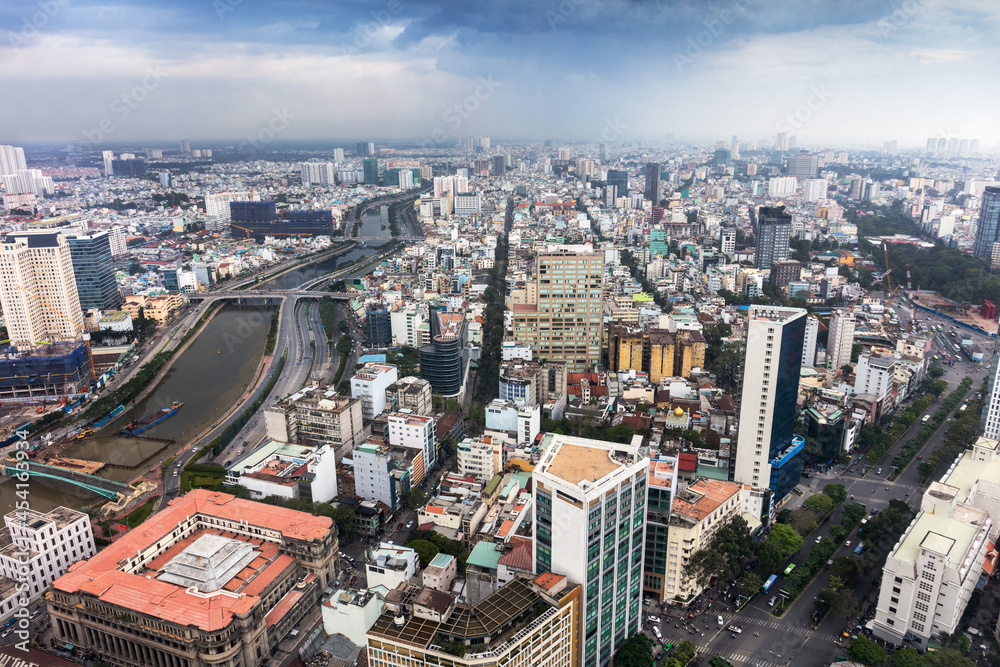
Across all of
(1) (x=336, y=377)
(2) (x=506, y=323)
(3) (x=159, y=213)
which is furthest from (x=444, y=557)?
(3) (x=159, y=213)

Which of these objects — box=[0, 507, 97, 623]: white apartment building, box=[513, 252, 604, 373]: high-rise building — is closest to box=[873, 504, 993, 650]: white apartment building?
box=[513, 252, 604, 373]: high-rise building

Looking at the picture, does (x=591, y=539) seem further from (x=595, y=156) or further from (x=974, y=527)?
(x=595, y=156)

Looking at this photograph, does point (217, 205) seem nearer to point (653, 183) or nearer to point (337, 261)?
point (337, 261)

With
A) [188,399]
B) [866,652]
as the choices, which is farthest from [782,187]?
[866,652]

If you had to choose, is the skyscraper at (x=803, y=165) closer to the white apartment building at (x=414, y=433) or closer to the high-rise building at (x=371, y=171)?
the high-rise building at (x=371, y=171)

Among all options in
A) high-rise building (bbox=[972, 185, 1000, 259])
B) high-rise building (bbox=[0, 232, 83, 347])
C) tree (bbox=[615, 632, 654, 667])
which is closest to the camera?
tree (bbox=[615, 632, 654, 667])

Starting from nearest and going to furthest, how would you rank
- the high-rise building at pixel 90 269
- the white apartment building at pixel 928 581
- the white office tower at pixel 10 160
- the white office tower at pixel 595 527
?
the white office tower at pixel 595 527
the white apartment building at pixel 928 581
the high-rise building at pixel 90 269
the white office tower at pixel 10 160

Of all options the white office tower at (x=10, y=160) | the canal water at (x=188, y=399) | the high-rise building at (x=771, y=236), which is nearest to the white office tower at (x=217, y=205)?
the white office tower at (x=10, y=160)

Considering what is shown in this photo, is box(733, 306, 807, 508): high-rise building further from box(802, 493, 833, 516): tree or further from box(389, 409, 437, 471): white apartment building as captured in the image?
box(389, 409, 437, 471): white apartment building
